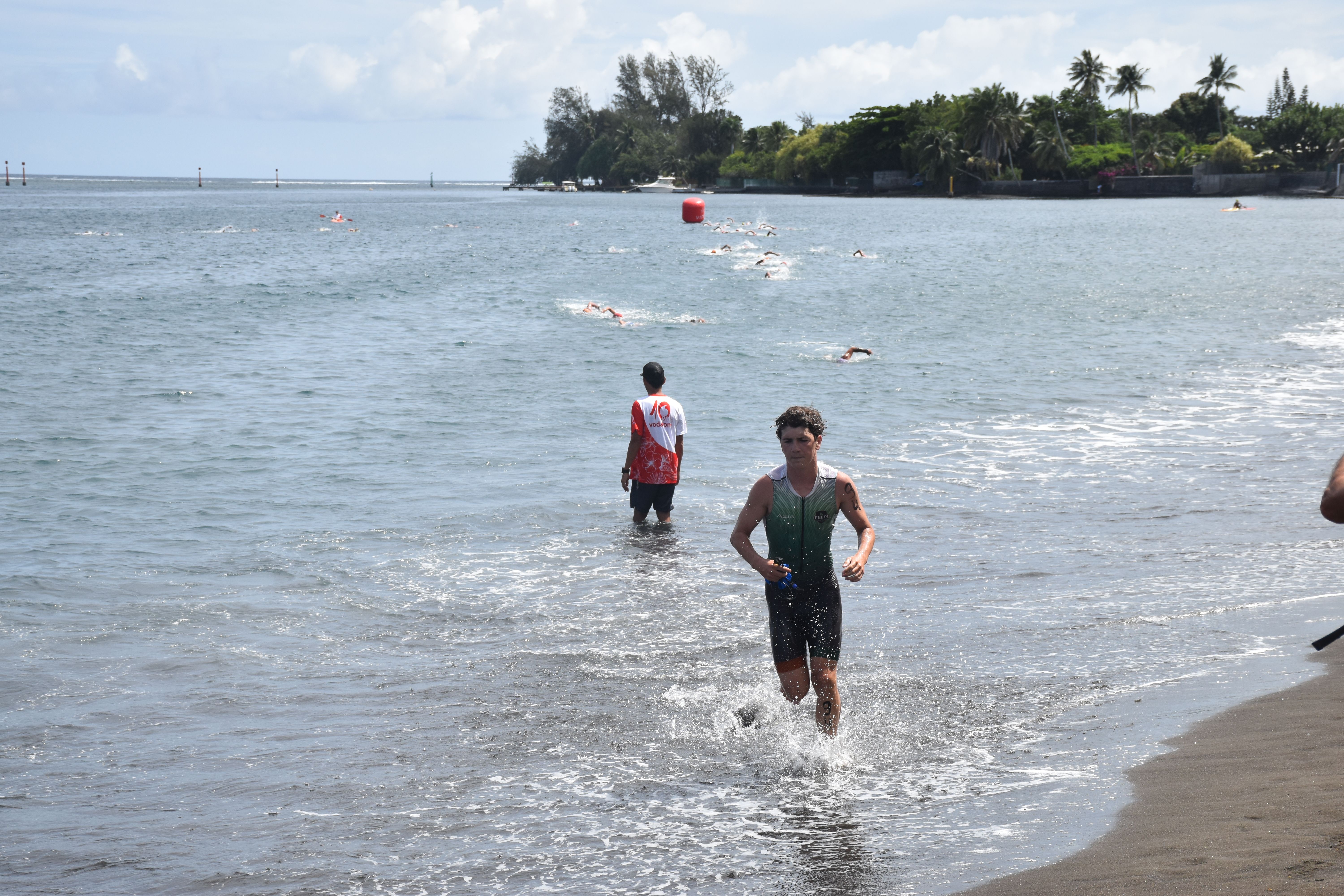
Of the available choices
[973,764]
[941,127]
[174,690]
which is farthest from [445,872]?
[941,127]

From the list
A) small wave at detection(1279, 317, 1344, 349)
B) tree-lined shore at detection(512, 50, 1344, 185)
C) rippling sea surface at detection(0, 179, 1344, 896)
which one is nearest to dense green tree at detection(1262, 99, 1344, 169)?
tree-lined shore at detection(512, 50, 1344, 185)

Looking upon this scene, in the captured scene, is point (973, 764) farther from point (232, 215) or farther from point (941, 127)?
point (941, 127)

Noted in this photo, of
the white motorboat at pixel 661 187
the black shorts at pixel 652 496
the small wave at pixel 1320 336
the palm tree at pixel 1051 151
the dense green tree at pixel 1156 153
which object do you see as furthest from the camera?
the white motorboat at pixel 661 187

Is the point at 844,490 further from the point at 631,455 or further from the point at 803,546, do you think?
the point at 631,455

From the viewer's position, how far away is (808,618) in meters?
6.40

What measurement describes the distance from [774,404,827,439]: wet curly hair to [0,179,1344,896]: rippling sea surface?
180 centimetres

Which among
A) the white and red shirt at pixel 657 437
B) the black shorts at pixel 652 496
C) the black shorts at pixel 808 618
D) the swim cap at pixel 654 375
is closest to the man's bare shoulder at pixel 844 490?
the black shorts at pixel 808 618

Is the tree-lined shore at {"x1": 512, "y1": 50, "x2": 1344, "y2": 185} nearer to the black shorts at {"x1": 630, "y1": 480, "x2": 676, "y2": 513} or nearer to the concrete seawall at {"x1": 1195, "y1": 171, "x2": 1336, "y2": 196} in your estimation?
the concrete seawall at {"x1": 1195, "y1": 171, "x2": 1336, "y2": 196}

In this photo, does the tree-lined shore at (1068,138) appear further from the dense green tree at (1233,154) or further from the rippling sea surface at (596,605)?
the rippling sea surface at (596,605)

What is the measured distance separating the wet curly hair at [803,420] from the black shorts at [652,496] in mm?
5346

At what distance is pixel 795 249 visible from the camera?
190ft

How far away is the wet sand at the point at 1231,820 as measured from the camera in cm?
460

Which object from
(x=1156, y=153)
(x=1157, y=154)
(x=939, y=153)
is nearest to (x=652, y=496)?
(x=1156, y=153)

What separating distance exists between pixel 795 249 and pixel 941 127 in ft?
275
